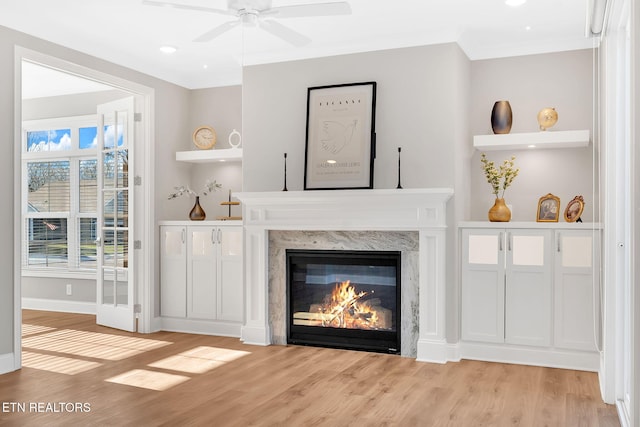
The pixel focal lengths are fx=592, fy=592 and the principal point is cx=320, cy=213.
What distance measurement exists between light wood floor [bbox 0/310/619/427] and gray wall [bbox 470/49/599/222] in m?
1.50

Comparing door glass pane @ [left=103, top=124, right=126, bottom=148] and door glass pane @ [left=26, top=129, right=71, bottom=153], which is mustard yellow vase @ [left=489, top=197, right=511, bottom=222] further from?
door glass pane @ [left=26, top=129, right=71, bottom=153]

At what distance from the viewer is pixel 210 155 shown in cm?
618

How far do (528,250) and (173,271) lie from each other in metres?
3.45

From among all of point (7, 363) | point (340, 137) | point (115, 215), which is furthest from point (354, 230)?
point (7, 363)

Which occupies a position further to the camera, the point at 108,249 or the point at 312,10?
the point at 108,249

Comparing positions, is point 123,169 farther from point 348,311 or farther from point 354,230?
point 348,311

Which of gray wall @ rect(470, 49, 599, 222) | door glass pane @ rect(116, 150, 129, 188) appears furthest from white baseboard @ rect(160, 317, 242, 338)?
gray wall @ rect(470, 49, 599, 222)

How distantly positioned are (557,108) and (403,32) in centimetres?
152

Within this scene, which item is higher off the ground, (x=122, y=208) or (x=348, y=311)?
(x=122, y=208)

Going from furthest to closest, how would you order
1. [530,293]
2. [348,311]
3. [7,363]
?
[348,311] → [530,293] → [7,363]

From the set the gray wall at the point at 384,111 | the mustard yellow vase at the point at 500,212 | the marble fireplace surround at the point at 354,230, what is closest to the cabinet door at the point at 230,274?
the marble fireplace surround at the point at 354,230

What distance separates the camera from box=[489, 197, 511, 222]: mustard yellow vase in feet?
16.3

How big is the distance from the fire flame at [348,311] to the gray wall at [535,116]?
50.5 inches

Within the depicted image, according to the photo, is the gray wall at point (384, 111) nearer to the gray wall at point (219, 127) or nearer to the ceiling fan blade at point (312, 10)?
the gray wall at point (219, 127)
